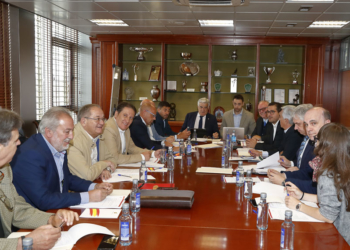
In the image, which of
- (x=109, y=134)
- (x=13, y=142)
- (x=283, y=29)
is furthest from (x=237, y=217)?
(x=283, y=29)

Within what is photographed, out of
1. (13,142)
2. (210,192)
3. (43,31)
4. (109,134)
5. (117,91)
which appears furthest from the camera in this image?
(117,91)

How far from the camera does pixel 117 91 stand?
8438 mm

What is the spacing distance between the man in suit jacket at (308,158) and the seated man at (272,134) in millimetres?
1520

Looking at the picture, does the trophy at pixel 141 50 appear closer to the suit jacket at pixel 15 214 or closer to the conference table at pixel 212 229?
the conference table at pixel 212 229

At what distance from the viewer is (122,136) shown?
Answer: 4348 mm

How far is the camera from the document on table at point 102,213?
6.87 ft

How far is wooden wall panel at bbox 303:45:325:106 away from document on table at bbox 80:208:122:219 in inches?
278

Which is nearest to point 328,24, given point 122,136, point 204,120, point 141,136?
point 204,120

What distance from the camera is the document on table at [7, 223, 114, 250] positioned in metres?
1.72

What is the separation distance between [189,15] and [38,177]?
4.55 meters

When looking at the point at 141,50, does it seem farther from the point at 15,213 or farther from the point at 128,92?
the point at 15,213

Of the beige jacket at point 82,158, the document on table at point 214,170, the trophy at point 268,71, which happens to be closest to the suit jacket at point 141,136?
the document on table at point 214,170

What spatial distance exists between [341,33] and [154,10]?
13.5ft

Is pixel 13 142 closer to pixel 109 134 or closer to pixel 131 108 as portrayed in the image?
pixel 109 134
